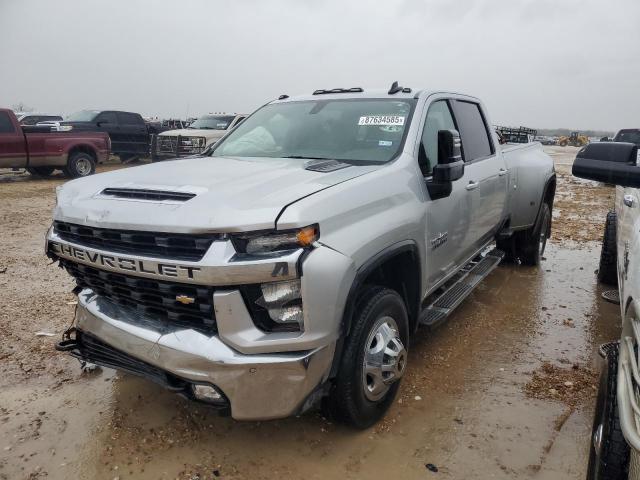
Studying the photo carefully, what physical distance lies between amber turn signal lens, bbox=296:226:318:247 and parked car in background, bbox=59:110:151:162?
17393 millimetres

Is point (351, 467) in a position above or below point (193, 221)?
below

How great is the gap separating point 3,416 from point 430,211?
2876 millimetres

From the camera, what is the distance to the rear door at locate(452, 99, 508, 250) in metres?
4.12

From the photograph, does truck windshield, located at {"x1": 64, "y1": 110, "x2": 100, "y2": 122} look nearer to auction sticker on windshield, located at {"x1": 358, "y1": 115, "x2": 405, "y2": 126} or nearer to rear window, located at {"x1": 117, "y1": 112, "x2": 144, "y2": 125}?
rear window, located at {"x1": 117, "y1": 112, "x2": 144, "y2": 125}

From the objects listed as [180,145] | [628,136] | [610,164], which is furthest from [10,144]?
[628,136]

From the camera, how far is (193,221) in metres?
2.24

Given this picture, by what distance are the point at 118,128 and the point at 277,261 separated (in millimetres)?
17709

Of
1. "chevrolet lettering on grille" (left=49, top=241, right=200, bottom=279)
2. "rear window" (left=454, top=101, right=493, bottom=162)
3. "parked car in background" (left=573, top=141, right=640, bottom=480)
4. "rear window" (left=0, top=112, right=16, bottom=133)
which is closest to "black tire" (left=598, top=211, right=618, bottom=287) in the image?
"rear window" (left=454, top=101, right=493, bottom=162)

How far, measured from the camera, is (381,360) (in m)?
2.78

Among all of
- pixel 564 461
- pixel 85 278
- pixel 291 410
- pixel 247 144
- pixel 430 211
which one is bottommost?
pixel 564 461

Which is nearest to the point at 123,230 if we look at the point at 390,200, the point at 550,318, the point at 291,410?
the point at 291,410

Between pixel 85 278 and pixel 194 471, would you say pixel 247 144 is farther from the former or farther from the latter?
pixel 194 471

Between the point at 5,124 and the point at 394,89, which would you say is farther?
the point at 5,124

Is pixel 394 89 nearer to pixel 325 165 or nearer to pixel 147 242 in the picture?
pixel 325 165
